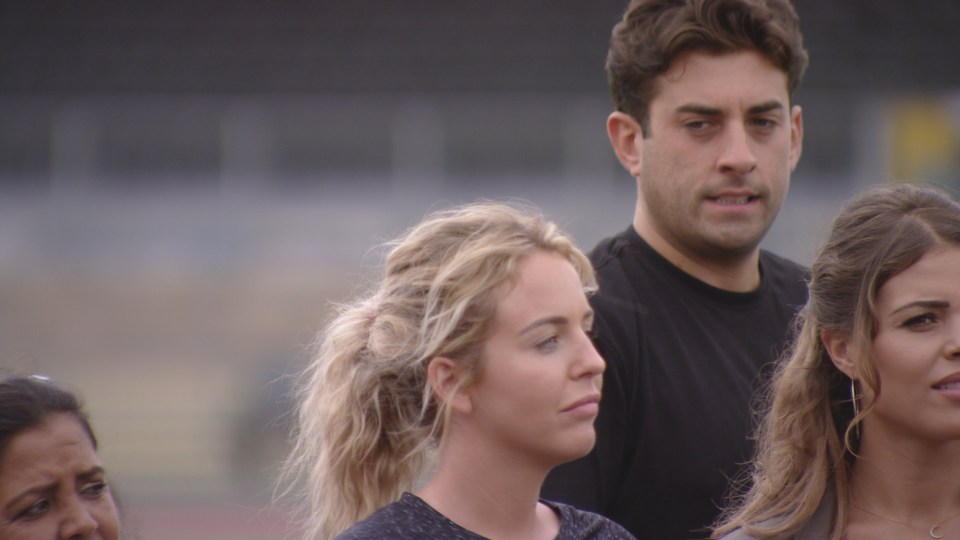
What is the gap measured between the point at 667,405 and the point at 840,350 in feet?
1.37

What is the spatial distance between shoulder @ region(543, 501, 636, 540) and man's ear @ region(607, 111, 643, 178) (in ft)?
3.02

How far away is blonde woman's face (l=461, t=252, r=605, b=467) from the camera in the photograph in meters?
2.31

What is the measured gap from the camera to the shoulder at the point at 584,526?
2.42 metres

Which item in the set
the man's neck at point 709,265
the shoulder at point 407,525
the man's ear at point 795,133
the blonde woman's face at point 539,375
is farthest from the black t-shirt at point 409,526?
the man's ear at point 795,133

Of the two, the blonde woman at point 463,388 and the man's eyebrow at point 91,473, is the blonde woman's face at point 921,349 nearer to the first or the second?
the blonde woman at point 463,388

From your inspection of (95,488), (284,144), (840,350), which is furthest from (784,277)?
(284,144)

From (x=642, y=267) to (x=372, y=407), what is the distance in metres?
0.81

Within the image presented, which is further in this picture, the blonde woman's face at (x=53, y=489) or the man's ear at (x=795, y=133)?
the man's ear at (x=795, y=133)

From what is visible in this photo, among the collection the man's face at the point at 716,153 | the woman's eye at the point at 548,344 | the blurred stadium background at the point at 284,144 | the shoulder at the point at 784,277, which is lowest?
the blurred stadium background at the point at 284,144

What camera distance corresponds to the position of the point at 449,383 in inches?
94.5

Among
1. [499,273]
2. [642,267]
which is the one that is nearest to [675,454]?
[642,267]

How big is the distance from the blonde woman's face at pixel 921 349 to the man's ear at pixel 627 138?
824mm

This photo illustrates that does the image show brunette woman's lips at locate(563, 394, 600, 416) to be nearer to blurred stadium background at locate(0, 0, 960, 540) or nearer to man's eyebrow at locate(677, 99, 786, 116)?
man's eyebrow at locate(677, 99, 786, 116)

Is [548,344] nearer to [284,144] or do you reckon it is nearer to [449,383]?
[449,383]
